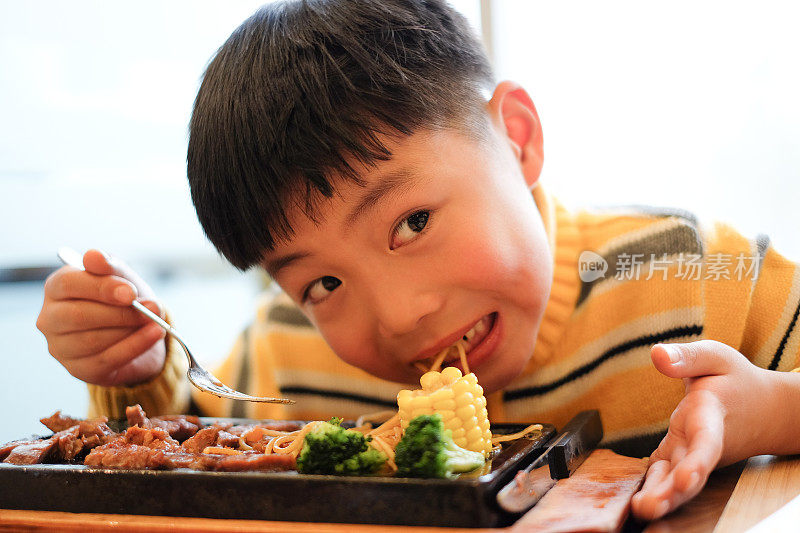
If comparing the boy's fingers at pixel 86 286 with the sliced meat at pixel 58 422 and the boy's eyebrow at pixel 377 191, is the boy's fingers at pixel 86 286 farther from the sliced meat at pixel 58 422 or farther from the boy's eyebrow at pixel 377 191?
the boy's eyebrow at pixel 377 191

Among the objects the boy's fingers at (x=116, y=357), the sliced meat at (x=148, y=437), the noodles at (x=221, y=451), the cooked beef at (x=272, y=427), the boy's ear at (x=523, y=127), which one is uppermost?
the boy's ear at (x=523, y=127)

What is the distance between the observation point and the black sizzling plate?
0.81 metres

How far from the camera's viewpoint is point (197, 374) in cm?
138

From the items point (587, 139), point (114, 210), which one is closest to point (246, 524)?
point (587, 139)

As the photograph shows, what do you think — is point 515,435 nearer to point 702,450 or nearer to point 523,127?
point 702,450

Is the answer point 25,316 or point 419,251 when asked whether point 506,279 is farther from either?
point 25,316

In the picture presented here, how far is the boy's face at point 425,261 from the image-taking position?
1175 millimetres

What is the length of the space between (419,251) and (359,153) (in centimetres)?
18

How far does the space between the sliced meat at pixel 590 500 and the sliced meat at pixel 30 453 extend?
71cm

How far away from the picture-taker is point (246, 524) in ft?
2.83

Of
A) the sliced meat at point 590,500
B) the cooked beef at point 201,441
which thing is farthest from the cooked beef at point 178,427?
the sliced meat at point 590,500

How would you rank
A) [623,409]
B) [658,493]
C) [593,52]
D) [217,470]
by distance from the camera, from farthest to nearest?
[593,52], [623,409], [217,470], [658,493]

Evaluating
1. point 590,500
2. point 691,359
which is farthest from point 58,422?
point 691,359

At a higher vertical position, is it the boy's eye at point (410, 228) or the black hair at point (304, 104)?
the black hair at point (304, 104)
